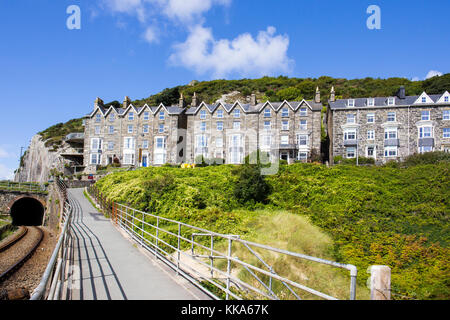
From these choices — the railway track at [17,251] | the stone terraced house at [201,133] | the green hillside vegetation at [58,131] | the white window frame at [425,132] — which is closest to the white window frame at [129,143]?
the stone terraced house at [201,133]

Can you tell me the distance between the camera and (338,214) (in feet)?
60.0

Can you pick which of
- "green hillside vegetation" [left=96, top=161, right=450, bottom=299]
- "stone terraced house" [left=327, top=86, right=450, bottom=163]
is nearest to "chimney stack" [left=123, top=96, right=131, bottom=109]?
"green hillside vegetation" [left=96, top=161, right=450, bottom=299]

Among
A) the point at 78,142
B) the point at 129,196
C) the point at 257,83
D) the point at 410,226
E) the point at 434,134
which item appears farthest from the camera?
the point at 257,83

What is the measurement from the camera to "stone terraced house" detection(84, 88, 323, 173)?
4184cm

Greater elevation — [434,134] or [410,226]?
[434,134]

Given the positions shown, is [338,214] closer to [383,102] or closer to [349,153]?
[349,153]

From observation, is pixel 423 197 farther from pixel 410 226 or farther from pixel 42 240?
pixel 42 240

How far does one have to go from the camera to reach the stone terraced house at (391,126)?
1462 inches

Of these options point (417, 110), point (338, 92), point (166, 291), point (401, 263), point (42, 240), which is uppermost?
point (338, 92)

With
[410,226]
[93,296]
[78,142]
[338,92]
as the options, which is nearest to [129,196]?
[93,296]

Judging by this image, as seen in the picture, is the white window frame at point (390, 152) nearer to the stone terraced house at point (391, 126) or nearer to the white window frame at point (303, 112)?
the stone terraced house at point (391, 126)

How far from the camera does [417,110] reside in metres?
38.0

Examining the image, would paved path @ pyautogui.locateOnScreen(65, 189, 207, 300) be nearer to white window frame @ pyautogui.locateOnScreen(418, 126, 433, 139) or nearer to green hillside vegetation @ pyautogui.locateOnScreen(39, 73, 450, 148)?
white window frame @ pyautogui.locateOnScreen(418, 126, 433, 139)

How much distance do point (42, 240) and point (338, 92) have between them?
80953mm
